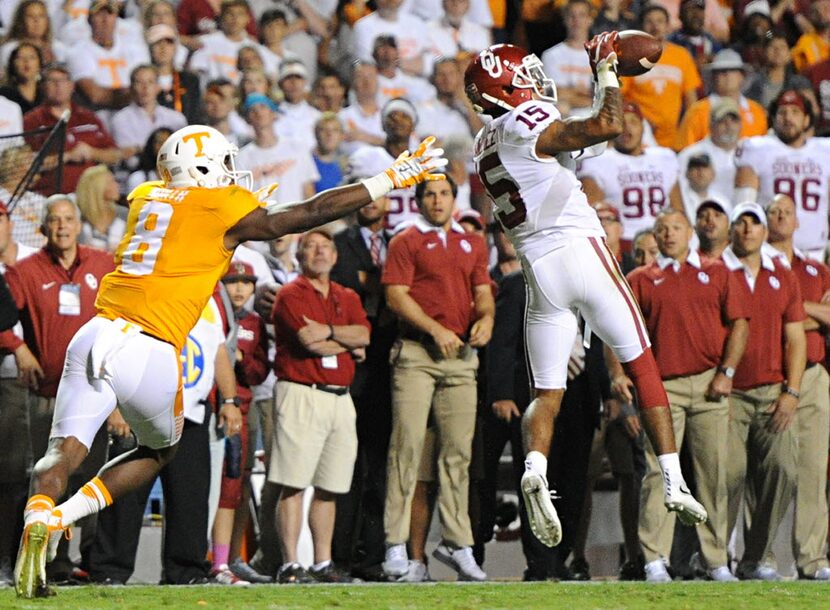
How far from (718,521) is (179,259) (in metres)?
4.16

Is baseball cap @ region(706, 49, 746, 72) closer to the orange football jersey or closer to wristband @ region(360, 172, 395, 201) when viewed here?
wristband @ region(360, 172, 395, 201)

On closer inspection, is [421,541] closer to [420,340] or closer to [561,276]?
[420,340]

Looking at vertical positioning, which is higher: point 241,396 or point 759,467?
point 241,396

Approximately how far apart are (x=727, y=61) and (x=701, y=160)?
185 centimetres

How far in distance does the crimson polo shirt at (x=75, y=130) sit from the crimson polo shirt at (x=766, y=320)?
16.1 ft

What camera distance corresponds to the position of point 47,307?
357 inches

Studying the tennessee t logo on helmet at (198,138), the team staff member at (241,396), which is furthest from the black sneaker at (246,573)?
the tennessee t logo on helmet at (198,138)

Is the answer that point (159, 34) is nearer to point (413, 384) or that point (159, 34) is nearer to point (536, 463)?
point (413, 384)

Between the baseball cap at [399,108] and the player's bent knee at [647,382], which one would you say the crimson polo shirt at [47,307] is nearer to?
the baseball cap at [399,108]

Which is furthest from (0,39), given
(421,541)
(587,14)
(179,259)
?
(179,259)

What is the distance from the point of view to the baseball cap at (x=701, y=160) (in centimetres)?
1228

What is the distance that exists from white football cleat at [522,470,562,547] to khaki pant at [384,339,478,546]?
227 cm

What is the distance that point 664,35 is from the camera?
14.4m

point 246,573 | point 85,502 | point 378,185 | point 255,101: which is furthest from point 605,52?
point 255,101
